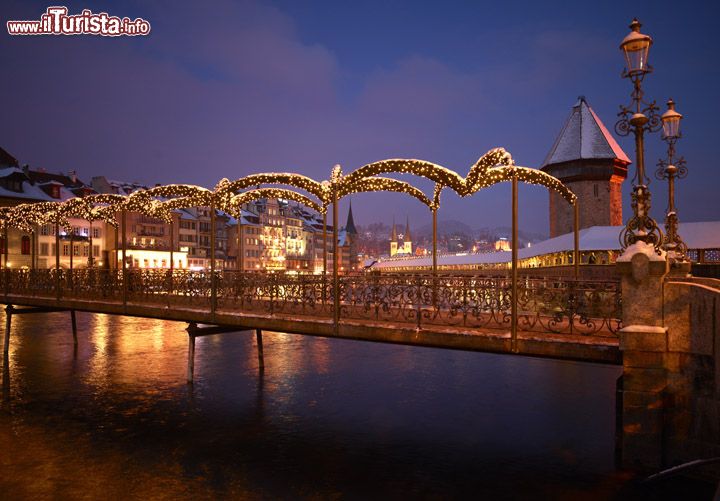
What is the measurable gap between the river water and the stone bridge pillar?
1.06 m

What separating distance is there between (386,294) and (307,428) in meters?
4.40

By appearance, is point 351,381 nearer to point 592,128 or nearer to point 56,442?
point 56,442

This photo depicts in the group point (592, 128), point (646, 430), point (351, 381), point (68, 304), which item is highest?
point (592, 128)

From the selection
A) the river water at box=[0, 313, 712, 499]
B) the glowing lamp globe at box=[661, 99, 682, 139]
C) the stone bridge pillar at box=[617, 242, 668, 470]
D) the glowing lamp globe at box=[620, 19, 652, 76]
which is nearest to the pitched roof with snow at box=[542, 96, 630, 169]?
the river water at box=[0, 313, 712, 499]

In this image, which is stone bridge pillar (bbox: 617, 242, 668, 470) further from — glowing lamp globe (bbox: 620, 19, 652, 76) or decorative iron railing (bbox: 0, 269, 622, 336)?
glowing lamp globe (bbox: 620, 19, 652, 76)

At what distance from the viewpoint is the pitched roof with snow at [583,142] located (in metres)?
52.7

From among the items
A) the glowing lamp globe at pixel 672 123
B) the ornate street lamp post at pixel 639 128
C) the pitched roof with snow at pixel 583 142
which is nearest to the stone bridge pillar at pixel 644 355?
the ornate street lamp post at pixel 639 128

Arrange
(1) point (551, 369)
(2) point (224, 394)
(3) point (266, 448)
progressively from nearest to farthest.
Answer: (3) point (266, 448) < (2) point (224, 394) < (1) point (551, 369)

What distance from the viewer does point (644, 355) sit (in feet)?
35.3

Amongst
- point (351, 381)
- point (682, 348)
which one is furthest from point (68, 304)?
point (682, 348)

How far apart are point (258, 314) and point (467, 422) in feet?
23.0

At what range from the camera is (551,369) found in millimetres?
23938

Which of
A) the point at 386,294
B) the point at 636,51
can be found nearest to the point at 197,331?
the point at 386,294

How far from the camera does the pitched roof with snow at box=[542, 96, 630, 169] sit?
173ft
